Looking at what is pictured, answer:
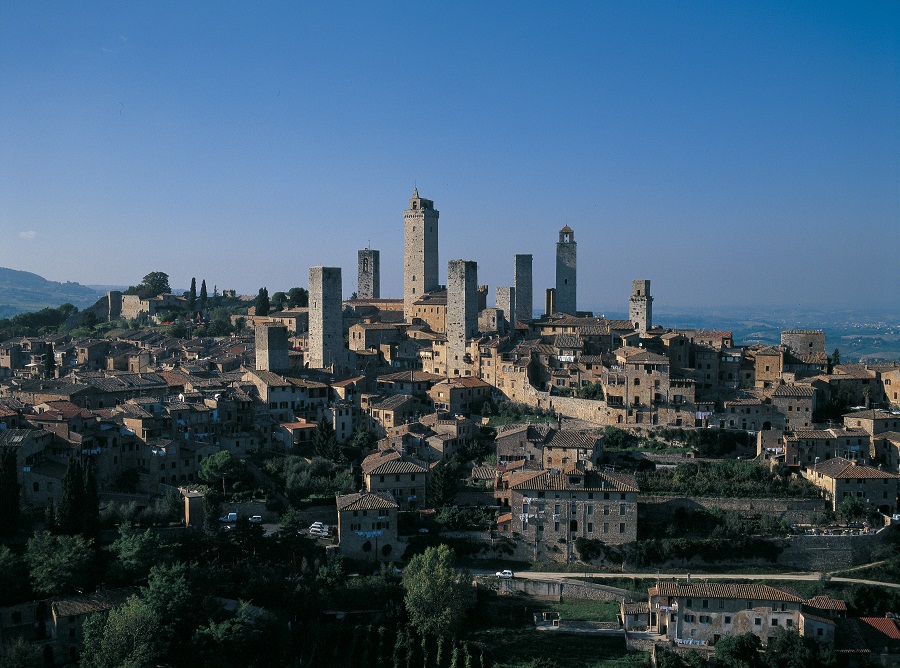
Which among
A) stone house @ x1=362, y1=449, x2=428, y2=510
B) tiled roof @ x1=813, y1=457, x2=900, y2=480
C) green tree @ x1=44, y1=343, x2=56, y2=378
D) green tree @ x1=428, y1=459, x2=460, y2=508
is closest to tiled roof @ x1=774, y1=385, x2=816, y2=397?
tiled roof @ x1=813, y1=457, x2=900, y2=480

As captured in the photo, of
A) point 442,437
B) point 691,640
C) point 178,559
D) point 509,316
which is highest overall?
point 509,316

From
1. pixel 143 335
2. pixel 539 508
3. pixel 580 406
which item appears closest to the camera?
pixel 539 508

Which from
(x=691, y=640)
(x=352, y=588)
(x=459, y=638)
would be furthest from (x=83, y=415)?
(x=691, y=640)

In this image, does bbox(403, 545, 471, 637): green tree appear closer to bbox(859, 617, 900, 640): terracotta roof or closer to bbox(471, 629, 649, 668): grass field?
bbox(471, 629, 649, 668): grass field

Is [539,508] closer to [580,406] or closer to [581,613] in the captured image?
[581,613]

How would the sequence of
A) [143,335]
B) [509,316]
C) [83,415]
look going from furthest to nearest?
[143,335]
[509,316]
[83,415]

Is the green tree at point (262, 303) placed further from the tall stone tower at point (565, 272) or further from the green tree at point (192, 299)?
the tall stone tower at point (565, 272)

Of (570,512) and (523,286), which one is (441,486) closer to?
(570,512)

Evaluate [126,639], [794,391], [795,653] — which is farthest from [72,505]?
[794,391]

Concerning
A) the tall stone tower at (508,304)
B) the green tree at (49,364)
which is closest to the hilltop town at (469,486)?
the green tree at (49,364)
